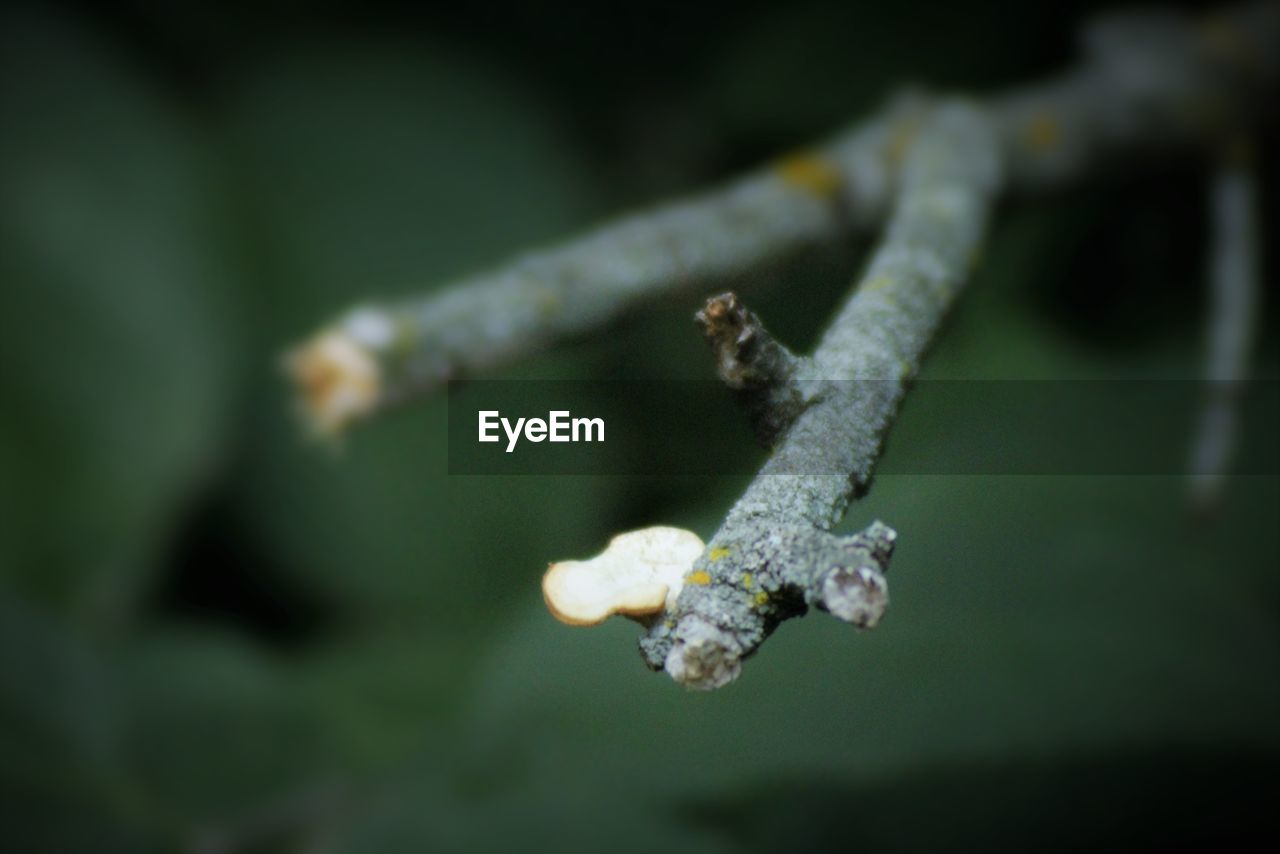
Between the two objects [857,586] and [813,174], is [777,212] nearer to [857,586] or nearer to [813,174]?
[813,174]

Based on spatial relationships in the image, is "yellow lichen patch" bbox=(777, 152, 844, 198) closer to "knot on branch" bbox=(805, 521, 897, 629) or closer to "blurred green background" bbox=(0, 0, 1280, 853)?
"blurred green background" bbox=(0, 0, 1280, 853)

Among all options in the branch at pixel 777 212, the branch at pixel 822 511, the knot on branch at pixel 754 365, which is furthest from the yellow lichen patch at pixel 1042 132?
the knot on branch at pixel 754 365

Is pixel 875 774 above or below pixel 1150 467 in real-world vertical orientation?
below

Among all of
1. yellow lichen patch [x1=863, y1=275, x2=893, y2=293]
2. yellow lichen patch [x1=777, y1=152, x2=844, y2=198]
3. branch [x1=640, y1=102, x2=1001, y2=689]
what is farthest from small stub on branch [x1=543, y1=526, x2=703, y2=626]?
yellow lichen patch [x1=777, y1=152, x2=844, y2=198]

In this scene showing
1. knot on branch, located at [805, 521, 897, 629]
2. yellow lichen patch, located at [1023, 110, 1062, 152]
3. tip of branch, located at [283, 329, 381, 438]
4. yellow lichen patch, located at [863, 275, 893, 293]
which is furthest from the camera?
yellow lichen patch, located at [1023, 110, 1062, 152]

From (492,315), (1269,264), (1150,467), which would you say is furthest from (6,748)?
(1269,264)

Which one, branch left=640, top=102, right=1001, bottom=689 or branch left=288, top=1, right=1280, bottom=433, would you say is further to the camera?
branch left=288, top=1, right=1280, bottom=433

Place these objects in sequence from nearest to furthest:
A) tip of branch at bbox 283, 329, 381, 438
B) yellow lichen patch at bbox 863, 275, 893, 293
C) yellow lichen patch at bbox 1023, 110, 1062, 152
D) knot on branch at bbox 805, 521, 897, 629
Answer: knot on branch at bbox 805, 521, 897, 629, yellow lichen patch at bbox 863, 275, 893, 293, tip of branch at bbox 283, 329, 381, 438, yellow lichen patch at bbox 1023, 110, 1062, 152

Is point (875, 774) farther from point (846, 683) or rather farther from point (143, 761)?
point (143, 761)
